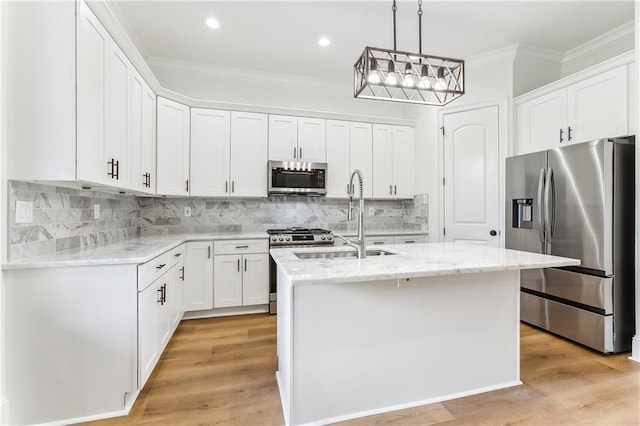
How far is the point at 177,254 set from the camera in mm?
2852

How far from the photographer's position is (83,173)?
168 centimetres

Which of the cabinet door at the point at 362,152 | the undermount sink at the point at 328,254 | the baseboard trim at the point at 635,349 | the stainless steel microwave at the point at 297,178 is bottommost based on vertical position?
the baseboard trim at the point at 635,349

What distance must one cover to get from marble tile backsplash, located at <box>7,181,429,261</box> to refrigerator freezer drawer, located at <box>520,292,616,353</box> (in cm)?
149

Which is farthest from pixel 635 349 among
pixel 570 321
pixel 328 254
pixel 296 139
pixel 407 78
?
pixel 296 139

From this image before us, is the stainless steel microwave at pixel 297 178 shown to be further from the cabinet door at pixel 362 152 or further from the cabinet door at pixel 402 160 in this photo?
the cabinet door at pixel 402 160

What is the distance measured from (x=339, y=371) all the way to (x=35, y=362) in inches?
63.7

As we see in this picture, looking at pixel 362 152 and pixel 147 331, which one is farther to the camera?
pixel 362 152

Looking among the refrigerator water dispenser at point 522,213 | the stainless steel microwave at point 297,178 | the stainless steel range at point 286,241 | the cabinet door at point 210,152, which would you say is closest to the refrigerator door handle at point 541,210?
the refrigerator water dispenser at point 522,213

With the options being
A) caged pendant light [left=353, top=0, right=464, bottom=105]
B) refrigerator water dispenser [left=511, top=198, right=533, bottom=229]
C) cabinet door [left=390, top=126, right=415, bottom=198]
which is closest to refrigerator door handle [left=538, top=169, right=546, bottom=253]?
refrigerator water dispenser [left=511, top=198, right=533, bottom=229]

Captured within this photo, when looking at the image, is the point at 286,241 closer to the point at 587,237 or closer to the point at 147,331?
the point at 147,331

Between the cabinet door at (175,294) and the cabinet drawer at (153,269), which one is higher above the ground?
the cabinet drawer at (153,269)

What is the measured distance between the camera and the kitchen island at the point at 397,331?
161cm

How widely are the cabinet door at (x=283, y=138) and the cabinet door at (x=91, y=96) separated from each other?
6.38ft

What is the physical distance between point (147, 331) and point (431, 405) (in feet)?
5.95
